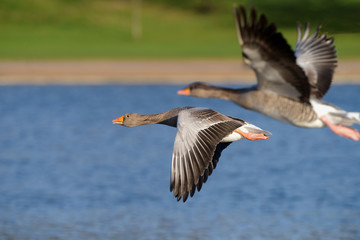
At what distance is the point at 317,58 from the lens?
11094 mm

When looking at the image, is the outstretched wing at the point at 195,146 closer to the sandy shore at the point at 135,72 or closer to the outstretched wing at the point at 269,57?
the outstretched wing at the point at 269,57

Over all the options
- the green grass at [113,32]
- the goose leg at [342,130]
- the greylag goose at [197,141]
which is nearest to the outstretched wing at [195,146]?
the greylag goose at [197,141]

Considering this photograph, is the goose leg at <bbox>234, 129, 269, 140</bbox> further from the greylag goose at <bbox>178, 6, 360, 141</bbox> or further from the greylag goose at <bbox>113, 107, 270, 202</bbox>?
the greylag goose at <bbox>178, 6, 360, 141</bbox>

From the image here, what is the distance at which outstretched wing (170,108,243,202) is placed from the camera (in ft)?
22.7

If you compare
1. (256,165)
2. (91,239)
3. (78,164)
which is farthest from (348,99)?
(91,239)

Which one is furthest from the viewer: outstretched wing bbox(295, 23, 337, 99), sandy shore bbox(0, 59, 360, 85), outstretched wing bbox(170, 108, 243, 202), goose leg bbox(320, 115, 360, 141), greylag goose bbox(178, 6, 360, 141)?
sandy shore bbox(0, 59, 360, 85)

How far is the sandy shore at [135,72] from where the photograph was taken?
34906mm

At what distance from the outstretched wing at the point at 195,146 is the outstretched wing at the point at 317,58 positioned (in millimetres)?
3576

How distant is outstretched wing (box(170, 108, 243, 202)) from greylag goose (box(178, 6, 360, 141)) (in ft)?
4.43

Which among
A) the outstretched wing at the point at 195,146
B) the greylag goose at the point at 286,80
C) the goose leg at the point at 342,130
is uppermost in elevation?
the greylag goose at the point at 286,80

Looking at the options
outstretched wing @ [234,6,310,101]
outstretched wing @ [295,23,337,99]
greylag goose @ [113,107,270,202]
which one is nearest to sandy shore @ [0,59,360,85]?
outstretched wing @ [295,23,337,99]

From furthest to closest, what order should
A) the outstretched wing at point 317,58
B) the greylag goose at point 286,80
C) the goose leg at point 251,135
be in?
the outstretched wing at point 317,58, the greylag goose at point 286,80, the goose leg at point 251,135

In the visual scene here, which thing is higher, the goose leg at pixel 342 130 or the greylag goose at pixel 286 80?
the greylag goose at pixel 286 80

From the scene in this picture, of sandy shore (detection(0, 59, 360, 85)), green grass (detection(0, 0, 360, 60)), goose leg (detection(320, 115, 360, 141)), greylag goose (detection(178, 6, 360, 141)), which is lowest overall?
goose leg (detection(320, 115, 360, 141))
